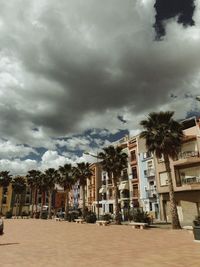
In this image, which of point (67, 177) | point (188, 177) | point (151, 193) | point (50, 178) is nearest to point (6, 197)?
point (50, 178)

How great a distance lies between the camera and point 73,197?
9819cm

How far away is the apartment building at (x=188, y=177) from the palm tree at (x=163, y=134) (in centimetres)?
907

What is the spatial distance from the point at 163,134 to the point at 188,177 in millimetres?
11556

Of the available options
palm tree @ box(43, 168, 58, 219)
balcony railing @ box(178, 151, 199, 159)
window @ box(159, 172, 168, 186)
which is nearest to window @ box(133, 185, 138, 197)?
window @ box(159, 172, 168, 186)

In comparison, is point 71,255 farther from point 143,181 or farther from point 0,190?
point 0,190

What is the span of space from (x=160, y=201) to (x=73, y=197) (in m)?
60.3

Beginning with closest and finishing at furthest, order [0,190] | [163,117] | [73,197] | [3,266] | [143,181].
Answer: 1. [3,266]
2. [163,117]
3. [143,181]
4. [73,197]
5. [0,190]

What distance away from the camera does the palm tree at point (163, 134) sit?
28.2 metres

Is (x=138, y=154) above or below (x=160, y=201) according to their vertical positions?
above

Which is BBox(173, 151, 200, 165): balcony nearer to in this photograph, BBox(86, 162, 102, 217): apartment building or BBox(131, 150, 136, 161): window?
BBox(131, 150, 136, 161): window

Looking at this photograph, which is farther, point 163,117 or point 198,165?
point 198,165

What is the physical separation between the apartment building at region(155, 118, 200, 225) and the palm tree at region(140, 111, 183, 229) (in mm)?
9074

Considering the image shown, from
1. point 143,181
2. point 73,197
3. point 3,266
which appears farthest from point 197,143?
point 73,197

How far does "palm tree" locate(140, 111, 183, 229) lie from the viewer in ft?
92.4
